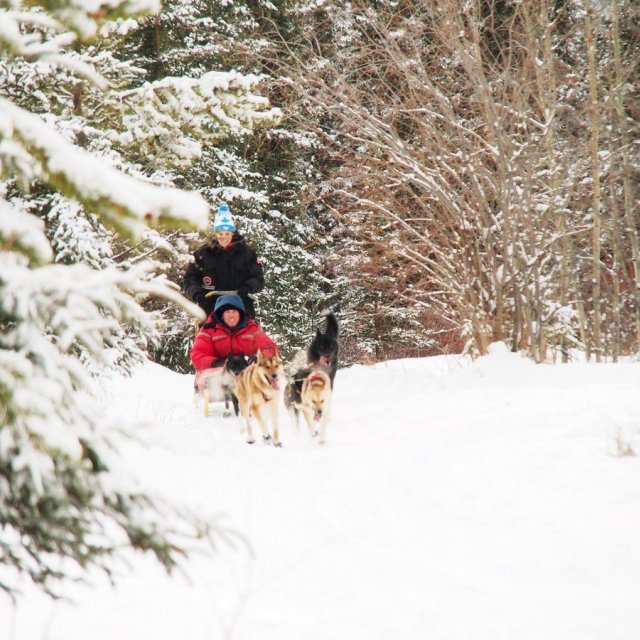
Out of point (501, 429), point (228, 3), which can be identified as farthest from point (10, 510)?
point (228, 3)

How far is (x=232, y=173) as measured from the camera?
16.9 meters

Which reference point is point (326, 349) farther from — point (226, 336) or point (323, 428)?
point (323, 428)

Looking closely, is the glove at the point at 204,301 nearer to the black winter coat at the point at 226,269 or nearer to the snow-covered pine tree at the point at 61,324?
the black winter coat at the point at 226,269

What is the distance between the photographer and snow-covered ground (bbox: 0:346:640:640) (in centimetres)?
220

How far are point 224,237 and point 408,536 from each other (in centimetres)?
530

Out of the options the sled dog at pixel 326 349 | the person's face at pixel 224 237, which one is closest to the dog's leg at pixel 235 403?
the sled dog at pixel 326 349

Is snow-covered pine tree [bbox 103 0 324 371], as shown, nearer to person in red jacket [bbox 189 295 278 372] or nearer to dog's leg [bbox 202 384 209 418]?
person in red jacket [bbox 189 295 278 372]

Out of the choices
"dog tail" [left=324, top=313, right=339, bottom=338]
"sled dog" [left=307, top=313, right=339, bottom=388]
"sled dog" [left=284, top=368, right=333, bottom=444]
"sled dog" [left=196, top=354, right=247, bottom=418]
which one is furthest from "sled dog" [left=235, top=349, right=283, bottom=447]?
"dog tail" [left=324, top=313, right=339, bottom=338]

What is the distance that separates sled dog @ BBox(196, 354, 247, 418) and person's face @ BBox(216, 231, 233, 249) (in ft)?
4.85

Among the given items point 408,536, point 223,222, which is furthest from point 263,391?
point 408,536

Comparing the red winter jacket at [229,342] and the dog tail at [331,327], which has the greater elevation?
the dog tail at [331,327]

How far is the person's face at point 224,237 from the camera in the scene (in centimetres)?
771

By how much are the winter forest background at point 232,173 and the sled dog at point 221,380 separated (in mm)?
913

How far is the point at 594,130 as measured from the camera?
25.0 feet
